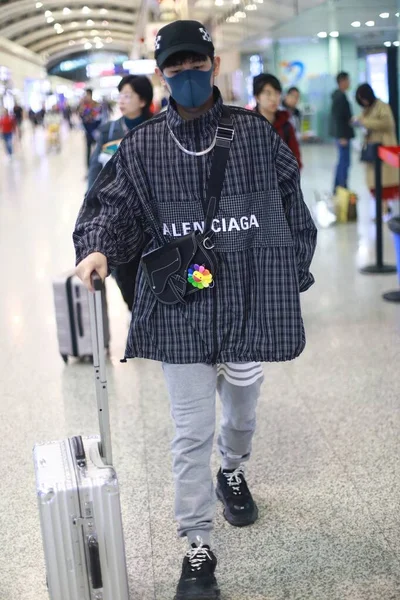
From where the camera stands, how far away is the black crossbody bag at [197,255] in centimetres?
234

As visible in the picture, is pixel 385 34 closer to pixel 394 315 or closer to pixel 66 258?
pixel 66 258

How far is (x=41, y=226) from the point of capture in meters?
10.8

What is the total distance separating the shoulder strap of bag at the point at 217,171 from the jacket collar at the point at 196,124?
0.08 feet

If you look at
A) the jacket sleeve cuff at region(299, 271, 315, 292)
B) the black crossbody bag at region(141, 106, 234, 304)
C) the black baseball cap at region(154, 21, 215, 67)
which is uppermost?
the black baseball cap at region(154, 21, 215, 67)

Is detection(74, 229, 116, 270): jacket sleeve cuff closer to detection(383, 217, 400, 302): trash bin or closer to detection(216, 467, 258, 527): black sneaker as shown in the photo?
detection(216, 467, 258, 527): black sneaker

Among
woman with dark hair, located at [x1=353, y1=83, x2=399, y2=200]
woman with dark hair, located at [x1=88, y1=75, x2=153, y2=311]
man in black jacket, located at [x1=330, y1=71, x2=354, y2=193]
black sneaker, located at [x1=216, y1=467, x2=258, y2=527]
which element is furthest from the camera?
man in black jacket, located at [x1=330, y1=71, x2=354, y2=193]

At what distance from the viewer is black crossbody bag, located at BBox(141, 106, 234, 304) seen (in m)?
2.34

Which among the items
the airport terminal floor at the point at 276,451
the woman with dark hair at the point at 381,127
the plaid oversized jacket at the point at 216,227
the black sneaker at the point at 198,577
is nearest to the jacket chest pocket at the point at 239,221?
the plaid oversized jacket at the point at 216,227

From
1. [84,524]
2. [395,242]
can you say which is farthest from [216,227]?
[395,242]

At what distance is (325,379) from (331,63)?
1001 centimetres

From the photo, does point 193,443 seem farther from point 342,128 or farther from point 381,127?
point 342,128

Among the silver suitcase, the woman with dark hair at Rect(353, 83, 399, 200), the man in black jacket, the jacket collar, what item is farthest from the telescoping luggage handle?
the man in black jacket

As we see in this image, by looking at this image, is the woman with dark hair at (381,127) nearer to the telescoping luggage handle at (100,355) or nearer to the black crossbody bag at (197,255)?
the black crossbody bag at (197,255)

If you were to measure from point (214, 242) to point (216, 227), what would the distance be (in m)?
0.04
